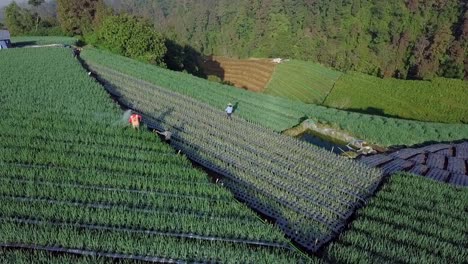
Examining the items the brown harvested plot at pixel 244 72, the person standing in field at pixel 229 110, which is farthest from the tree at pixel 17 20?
the person standing in field at pixel 229 110

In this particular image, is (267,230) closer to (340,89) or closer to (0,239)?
(0,239)

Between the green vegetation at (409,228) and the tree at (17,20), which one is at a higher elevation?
the tree at (17,20)

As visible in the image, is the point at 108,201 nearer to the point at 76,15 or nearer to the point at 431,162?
the point at 431,162

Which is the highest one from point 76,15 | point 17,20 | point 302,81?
point 76,15

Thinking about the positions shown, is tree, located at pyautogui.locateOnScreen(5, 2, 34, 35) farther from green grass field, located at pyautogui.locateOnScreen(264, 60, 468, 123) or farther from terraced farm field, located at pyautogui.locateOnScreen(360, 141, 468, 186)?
terraced farm field, located at pyautogui.locateOnScreen(360, 141, 468, 186)

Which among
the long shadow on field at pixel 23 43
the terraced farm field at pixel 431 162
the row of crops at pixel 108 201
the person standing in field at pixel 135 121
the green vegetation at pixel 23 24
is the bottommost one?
the row of crops at pixel 108 201

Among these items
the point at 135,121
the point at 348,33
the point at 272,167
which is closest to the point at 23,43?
the point at 135,121

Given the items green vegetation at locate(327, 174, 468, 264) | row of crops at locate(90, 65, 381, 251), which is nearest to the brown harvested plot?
row of crops at locate(90, 65, 381, 251)

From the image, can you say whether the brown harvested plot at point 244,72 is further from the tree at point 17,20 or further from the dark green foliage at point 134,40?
the tree at point 17,20
